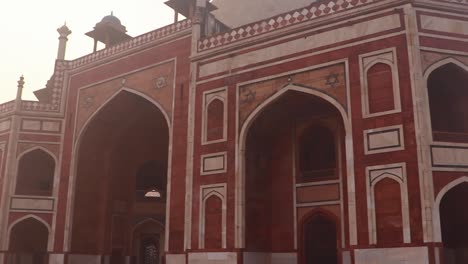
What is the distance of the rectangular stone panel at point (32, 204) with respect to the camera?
14.8 metres

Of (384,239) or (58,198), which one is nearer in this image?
(384,239)

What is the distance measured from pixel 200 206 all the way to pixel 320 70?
395cm

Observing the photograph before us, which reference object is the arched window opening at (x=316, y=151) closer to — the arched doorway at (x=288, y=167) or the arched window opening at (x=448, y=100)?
the arched doorway at (x=288, y=167)

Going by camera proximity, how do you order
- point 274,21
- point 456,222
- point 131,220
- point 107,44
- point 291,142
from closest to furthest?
point 456,222
point 274,21
point 291,142
point 131,220
point 107,44

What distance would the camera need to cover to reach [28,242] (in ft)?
50.6

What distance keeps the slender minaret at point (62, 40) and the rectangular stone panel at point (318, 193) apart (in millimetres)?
9280

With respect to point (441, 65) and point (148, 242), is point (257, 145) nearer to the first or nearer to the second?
point (441, 65)

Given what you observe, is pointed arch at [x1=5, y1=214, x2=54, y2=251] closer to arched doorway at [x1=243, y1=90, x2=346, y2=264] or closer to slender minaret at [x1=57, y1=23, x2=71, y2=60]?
slender minaret at [x1=57, y1=23, x2=71, y2=60]

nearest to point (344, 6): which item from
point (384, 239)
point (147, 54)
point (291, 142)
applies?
point (291, 142)

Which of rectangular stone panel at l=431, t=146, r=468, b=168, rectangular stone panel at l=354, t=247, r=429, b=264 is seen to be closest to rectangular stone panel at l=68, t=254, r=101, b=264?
rectangular stone panel at l=354, t=247, r=429, b=264

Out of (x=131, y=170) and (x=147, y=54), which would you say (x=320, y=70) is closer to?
(x=147, y=54)

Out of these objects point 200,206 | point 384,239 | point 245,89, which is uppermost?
point 245,89

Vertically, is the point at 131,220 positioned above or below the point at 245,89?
below

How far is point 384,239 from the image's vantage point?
29.8 feet
